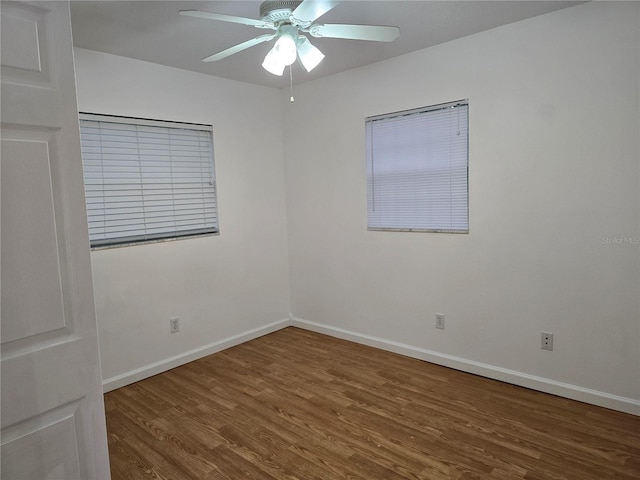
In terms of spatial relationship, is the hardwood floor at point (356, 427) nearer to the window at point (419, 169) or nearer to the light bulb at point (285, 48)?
the window at point (419, 169)

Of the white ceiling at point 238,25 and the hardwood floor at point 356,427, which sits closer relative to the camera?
the hardwood floor at point 356,427

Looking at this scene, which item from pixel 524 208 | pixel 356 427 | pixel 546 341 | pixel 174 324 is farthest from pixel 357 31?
pixel 174 324

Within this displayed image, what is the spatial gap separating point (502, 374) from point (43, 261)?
9.75ft

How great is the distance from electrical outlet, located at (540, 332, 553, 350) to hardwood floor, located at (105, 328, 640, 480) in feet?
1.08

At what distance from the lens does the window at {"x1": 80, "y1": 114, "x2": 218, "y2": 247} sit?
2.98 meters

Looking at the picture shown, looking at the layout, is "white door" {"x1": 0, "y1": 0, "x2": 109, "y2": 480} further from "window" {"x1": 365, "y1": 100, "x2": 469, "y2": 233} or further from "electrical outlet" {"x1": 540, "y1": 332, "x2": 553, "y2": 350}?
"electrical outlet" {"x1": 540, "y1": 332, "x2": 553, "y2": 350}

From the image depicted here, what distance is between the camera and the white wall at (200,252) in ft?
10.0

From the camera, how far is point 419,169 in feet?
10.9

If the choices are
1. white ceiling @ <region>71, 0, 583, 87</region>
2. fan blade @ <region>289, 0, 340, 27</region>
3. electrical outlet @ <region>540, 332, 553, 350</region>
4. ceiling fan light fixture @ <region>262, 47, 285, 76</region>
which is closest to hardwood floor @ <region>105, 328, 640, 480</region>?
electrical outlet @ <region>540, 332, 553, 350</region>

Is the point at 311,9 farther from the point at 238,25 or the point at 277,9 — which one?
the point at 238,25

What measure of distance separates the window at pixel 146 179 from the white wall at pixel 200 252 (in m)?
0.09

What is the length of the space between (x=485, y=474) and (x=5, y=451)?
2024 millimetres

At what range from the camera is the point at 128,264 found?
3.15m

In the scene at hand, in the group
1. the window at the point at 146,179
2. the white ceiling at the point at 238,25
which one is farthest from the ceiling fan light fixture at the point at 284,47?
the window at the point at 146,179
